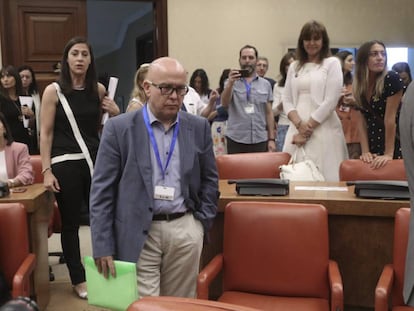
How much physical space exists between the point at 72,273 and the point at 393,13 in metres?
5.21

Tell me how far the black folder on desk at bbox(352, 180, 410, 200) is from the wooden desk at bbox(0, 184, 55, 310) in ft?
5.20

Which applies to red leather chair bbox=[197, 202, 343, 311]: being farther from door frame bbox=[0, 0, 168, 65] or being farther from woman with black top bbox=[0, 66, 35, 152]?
door frame bbox=[0, 0, 168, 65]

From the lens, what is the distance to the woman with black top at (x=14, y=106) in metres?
4.30

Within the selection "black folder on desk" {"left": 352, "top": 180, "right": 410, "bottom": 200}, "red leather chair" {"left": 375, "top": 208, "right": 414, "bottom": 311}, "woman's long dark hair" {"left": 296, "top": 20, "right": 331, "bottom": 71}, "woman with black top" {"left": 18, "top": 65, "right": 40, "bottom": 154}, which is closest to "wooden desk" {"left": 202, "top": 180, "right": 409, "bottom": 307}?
"black folder on desk" {"left": 352, "top": 180, "right": 410, "bottom": 200}

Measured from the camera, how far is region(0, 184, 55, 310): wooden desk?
2.54 m

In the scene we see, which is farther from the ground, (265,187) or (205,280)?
(265,187)

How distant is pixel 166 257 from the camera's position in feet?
6.43

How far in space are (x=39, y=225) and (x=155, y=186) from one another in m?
1.12

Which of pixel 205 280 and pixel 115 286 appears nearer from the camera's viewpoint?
pixel 115 286

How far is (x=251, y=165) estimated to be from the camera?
3141mm

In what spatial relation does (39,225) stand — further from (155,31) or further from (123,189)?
(155,31)

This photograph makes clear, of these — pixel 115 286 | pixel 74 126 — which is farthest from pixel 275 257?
pixel 74 126

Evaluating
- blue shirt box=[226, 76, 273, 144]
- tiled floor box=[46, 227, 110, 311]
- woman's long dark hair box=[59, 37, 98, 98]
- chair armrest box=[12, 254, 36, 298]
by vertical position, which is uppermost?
woman's long dark hair box=[59, 37, 98, 98]

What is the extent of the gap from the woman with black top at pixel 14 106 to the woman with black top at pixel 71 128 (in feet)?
5.15
